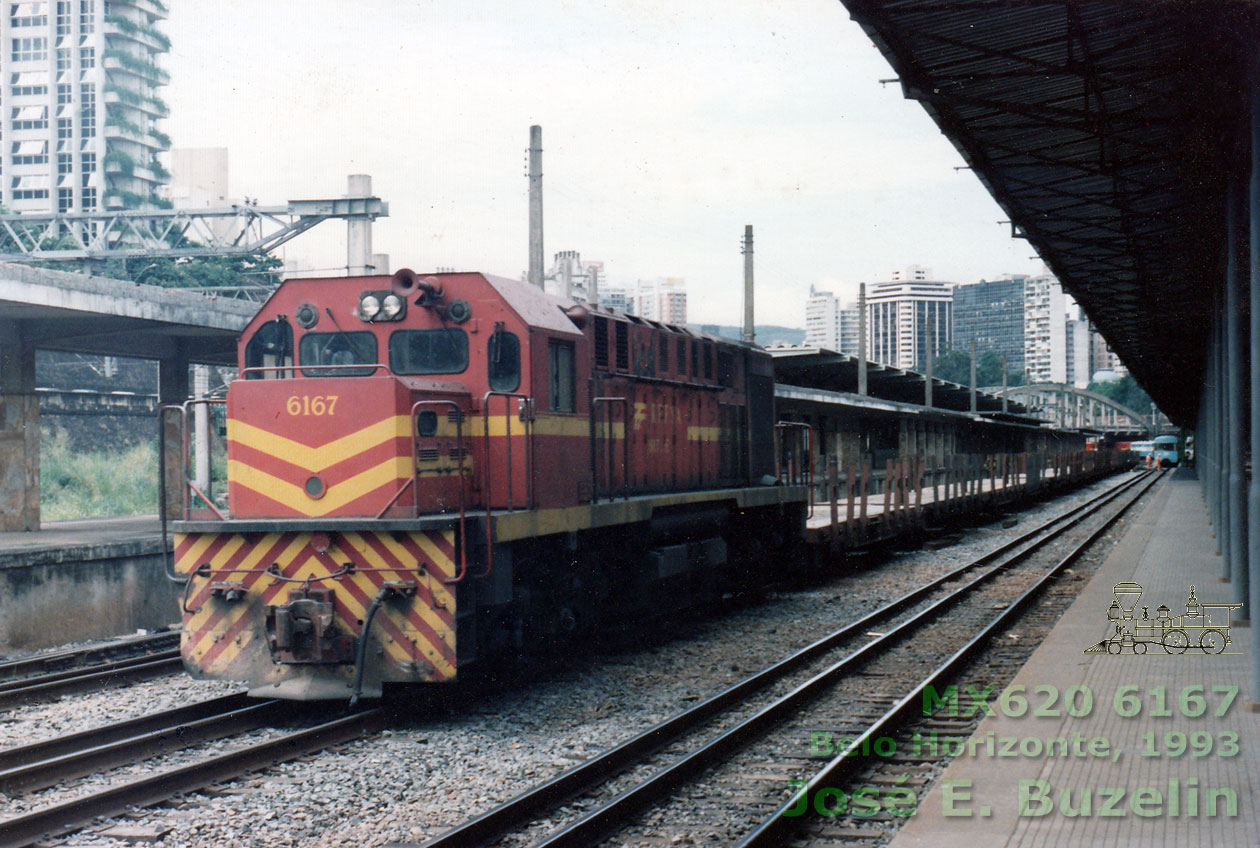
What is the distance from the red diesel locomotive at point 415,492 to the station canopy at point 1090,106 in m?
3.67

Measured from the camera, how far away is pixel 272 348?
31.2ft

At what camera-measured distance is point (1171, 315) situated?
79.2ft

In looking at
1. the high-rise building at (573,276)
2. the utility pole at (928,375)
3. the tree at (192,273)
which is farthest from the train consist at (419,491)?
the tree at (192,273)

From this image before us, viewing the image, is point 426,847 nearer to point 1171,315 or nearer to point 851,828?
point 851,828

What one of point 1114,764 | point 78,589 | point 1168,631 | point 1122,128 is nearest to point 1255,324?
point 1114,764

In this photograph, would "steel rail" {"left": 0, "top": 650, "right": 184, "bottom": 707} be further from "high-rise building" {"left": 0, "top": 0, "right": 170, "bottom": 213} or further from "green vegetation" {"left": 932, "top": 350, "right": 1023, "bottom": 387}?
"high-rise building" {"left": 0, "top": 0, "right": 170, "bottom": 213}

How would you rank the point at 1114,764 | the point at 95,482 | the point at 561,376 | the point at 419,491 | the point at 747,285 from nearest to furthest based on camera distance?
the point at 1114,764, the point at 419,491, the point at 561,376, the point at 747,285, the point at 95,482

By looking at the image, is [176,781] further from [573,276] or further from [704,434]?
[573,276]

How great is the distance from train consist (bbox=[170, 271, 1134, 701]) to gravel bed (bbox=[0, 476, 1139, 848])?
1.72 feet

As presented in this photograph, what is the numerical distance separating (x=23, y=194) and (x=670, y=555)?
102 meters

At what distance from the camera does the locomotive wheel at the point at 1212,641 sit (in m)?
10.2

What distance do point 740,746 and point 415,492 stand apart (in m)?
2.81

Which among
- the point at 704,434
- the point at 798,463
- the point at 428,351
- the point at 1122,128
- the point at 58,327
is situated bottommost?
the point at 798,463

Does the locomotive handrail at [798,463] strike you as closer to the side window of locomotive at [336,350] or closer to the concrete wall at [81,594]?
the side window of locomotive at [336,350]
